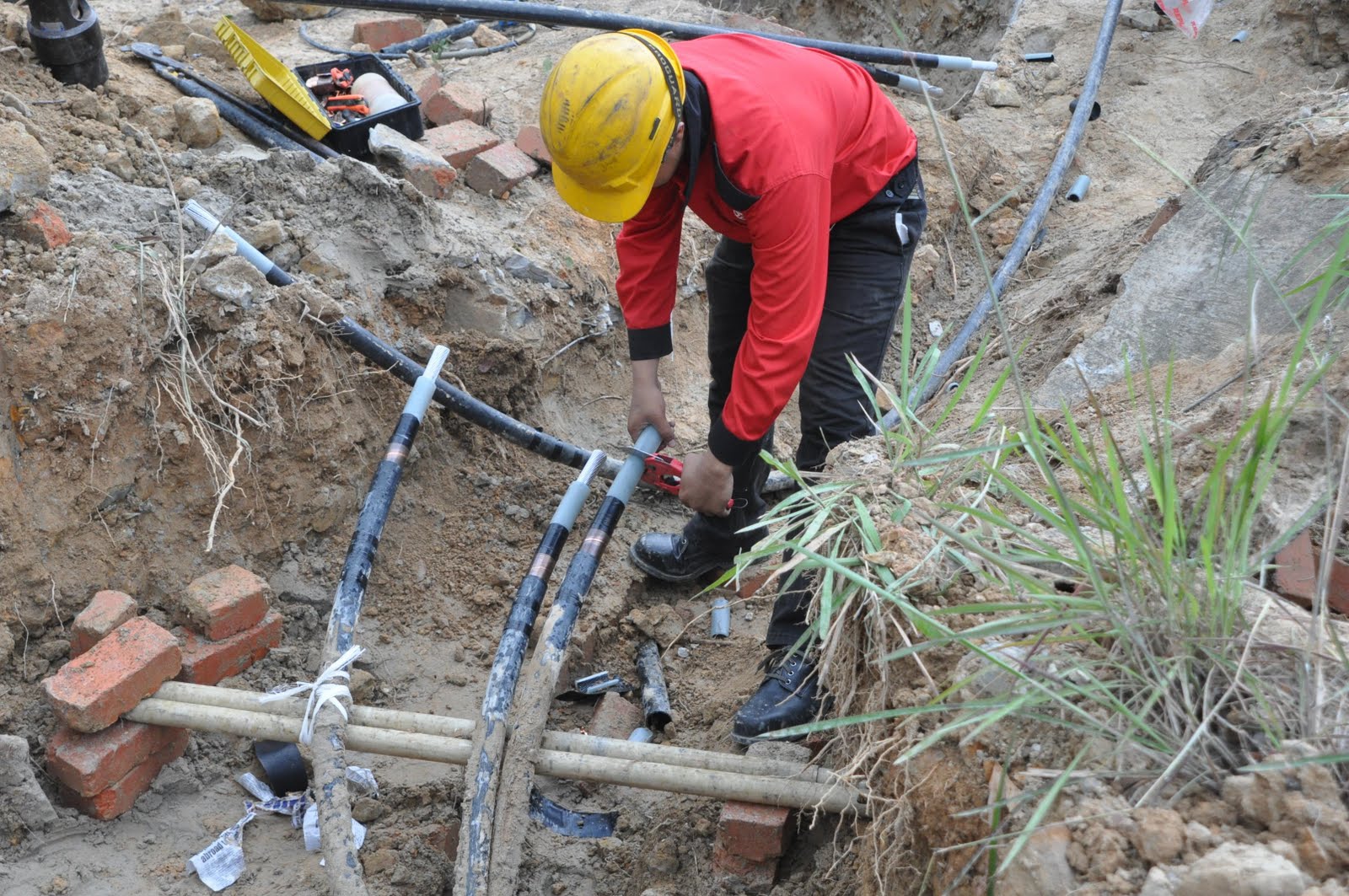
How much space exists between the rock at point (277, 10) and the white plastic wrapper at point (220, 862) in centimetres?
521

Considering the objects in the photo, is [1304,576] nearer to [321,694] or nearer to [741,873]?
[741,873]

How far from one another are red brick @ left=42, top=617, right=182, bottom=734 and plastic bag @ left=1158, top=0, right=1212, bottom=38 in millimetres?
5973

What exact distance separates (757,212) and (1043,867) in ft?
5.09

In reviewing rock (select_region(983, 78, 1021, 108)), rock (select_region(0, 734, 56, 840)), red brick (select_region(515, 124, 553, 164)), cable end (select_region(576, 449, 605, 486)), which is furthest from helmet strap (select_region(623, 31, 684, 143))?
rock (select_region(983, 78, 1021, 108))

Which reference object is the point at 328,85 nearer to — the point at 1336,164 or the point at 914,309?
the point at 914,309

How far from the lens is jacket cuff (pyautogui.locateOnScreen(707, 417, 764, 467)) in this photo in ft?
8.95

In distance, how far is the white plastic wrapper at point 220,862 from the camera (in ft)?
8.04

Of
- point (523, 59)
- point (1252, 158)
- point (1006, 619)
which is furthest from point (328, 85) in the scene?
point (1006, 619)

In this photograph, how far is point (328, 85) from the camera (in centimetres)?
454

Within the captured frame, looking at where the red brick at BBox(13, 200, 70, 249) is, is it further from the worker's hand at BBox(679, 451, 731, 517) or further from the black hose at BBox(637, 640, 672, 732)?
the black hose at BBox(637, 640, 672, 732)

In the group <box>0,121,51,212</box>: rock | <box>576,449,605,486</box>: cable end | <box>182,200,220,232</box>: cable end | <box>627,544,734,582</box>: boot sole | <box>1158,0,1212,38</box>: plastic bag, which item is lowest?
<box>627,544,734,582</box>: boot sole

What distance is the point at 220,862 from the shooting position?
2.48 metres

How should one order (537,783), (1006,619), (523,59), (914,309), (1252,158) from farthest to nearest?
1. (523,59)
2. (914,309)
3. (1252,158)
4. (537,783)
5. (1006,619)

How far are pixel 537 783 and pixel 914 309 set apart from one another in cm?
319
